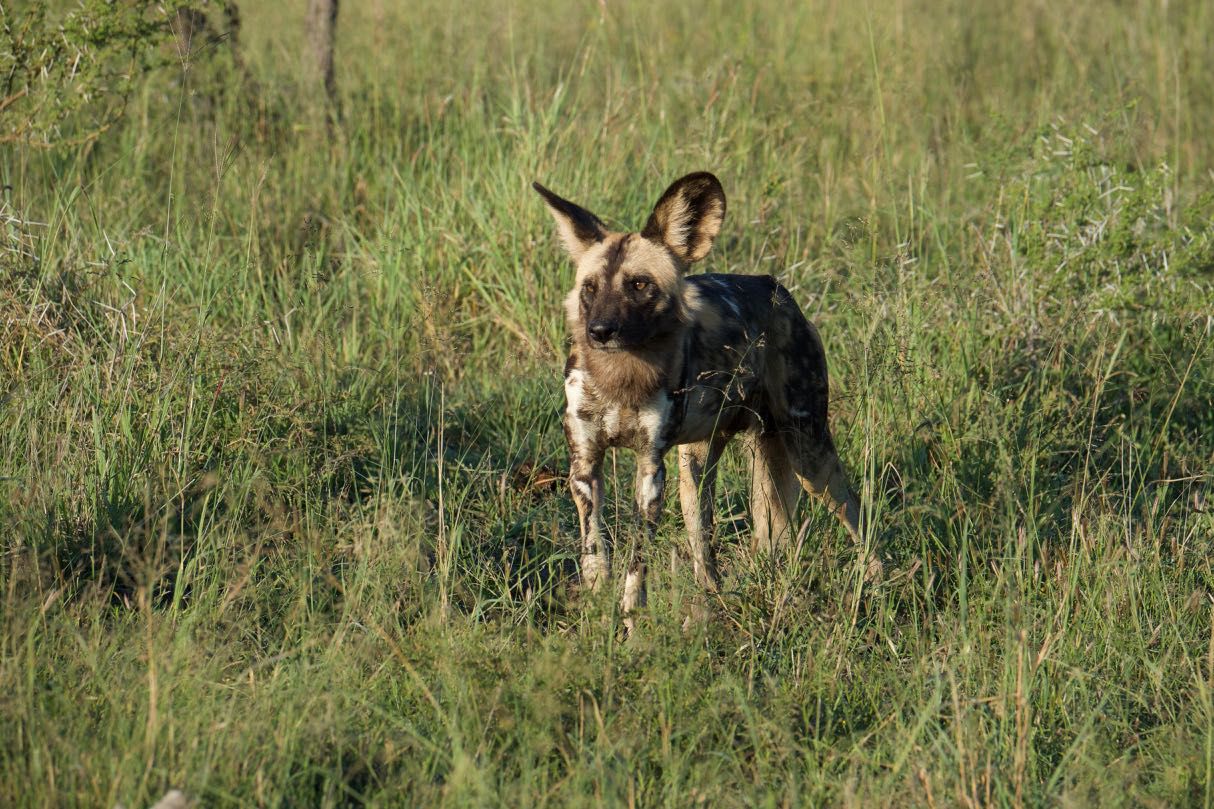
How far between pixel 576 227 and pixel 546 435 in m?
0.79

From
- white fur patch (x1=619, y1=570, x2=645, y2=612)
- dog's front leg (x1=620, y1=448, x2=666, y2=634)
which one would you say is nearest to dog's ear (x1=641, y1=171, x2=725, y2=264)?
dog's front leg (x1=620, y1=448, x2=666, y2=634)

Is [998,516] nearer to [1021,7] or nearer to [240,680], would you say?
A: [240,680]

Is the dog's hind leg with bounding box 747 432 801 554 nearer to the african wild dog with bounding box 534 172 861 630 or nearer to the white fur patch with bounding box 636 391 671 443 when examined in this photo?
the african wild dog with bounding box 534 172 861 630

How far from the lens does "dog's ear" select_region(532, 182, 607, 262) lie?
3752 millimetres

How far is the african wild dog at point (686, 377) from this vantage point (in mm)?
3617

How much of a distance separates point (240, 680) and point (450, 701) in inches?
16.3

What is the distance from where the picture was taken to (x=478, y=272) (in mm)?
5141

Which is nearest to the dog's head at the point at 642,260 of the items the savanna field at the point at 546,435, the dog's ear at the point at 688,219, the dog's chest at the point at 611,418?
the dog's ear at the point at 688,219

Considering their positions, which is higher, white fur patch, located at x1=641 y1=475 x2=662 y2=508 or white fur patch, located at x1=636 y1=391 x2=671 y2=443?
white fur patch, located at x1=636 y1=391 x2=671 y2=443

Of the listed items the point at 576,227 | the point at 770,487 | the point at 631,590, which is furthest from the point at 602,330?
the point at 770,487

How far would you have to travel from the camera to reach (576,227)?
3.82 m

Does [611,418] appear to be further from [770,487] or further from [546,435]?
[546,435]

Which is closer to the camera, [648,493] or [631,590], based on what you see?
[631,590]

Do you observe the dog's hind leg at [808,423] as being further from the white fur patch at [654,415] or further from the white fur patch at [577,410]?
the white fur patch at [577,410]
